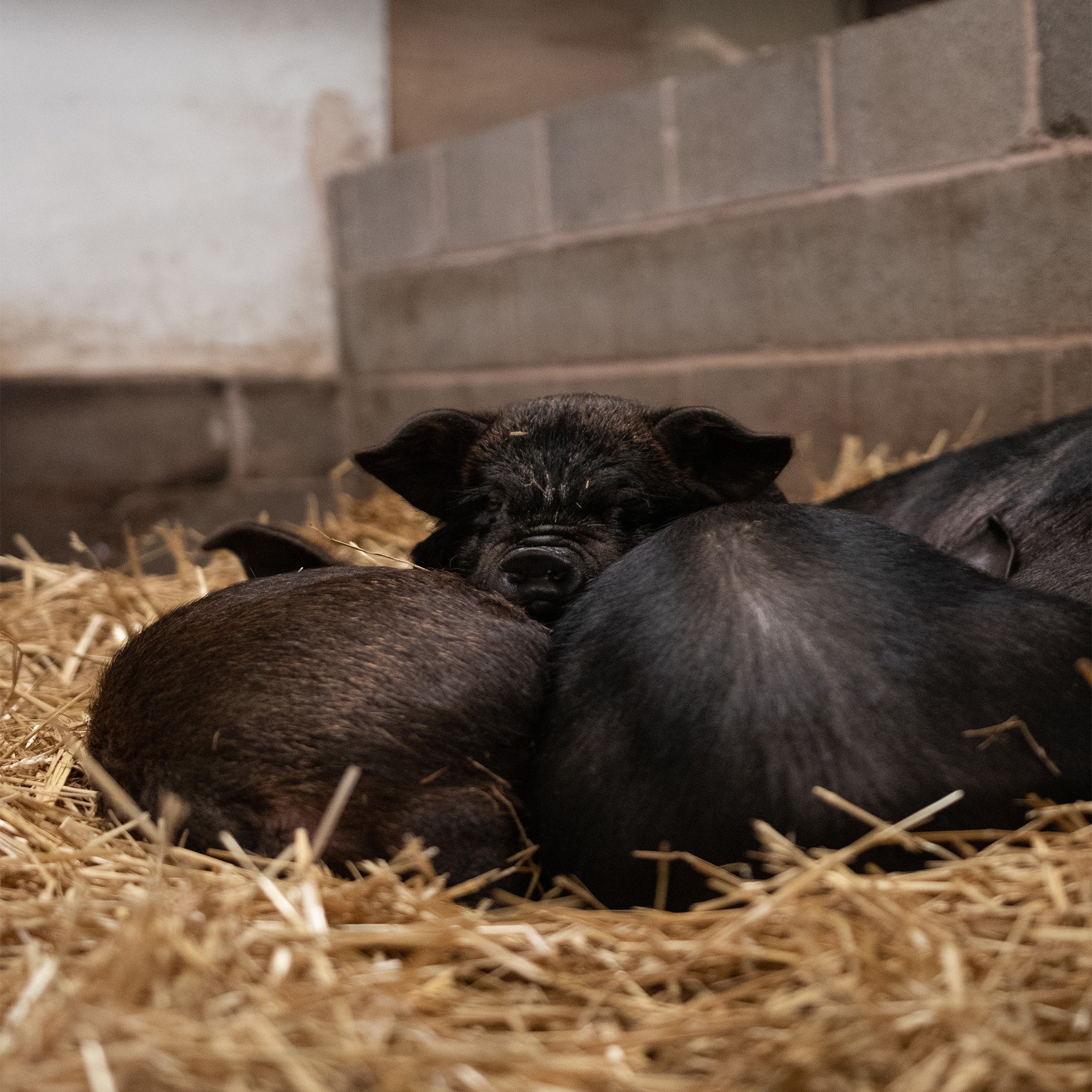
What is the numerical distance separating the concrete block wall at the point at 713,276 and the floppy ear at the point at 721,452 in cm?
171

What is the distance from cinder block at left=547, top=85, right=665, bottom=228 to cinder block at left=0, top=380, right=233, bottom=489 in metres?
2.09

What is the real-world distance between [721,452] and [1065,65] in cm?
194

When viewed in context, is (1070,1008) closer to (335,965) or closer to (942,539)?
(335,965)

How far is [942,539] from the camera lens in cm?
295

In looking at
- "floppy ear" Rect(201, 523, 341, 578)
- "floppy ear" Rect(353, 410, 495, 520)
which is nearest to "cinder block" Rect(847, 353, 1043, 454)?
"floppy ear" Rect(353, 410, 495, 520)

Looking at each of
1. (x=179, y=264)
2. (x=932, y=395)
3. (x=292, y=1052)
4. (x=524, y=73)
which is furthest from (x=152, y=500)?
(x=292, y=1052)

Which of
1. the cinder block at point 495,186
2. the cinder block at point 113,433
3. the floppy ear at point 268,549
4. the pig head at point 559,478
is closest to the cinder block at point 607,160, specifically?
the cinder block at point 495,186

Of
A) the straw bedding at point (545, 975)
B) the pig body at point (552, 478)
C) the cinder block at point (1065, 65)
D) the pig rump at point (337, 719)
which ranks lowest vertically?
the straw bedding at point (545, 975)

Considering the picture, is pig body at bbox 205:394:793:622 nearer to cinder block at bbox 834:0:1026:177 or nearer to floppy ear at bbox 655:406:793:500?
floppy ear at bbox 655:406:793:500

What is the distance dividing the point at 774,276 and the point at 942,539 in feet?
6.41

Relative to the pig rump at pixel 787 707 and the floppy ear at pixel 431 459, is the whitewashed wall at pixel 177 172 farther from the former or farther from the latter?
the pig rump at pixel 787 707

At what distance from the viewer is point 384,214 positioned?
20.6ft

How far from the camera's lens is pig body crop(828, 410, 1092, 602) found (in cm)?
250

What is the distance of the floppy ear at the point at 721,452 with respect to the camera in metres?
2.62
